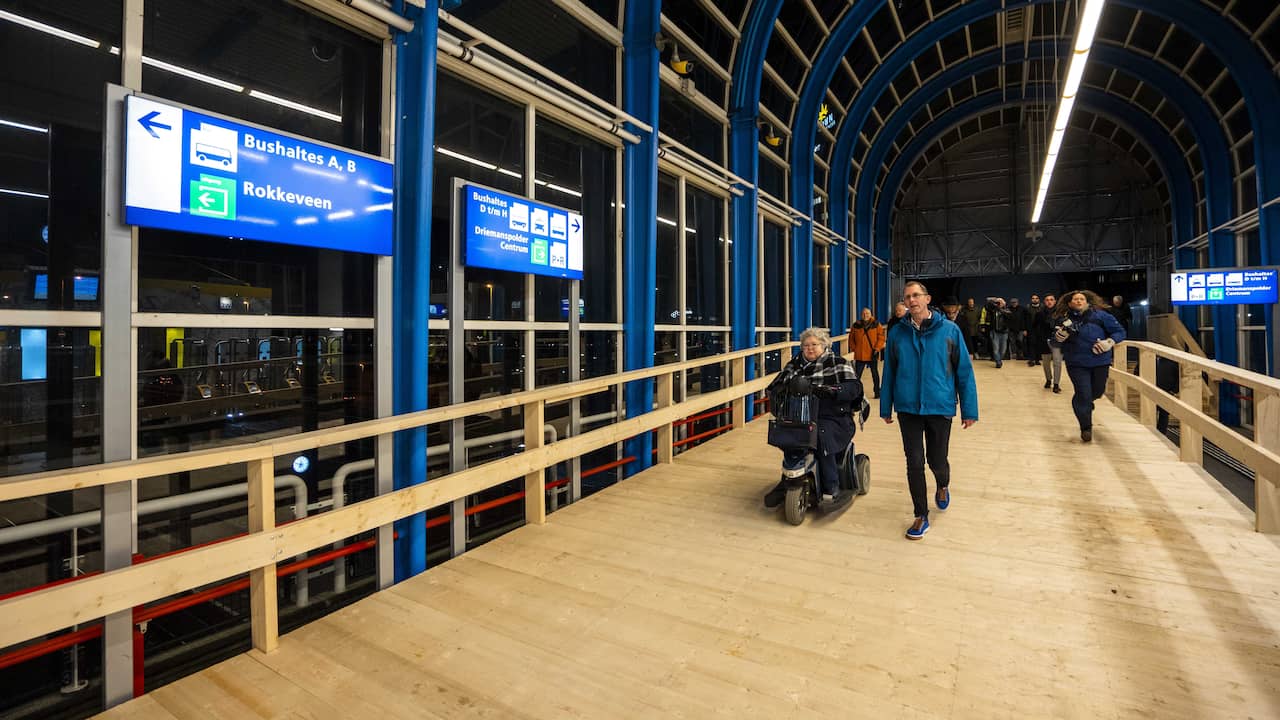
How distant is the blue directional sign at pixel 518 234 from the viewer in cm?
414

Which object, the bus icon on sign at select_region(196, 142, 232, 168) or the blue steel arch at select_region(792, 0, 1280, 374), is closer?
the bus icon on sign at select_region(196, 142, 232, 168)

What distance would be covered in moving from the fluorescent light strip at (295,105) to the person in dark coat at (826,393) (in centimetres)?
341

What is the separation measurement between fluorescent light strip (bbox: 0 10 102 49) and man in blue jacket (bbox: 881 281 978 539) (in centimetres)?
456

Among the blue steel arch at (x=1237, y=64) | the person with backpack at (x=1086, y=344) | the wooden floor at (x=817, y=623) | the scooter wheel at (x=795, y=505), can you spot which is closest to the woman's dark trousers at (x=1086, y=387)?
the person with backpack at (x=1086, y=344)

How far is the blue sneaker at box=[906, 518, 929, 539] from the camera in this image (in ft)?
12.4

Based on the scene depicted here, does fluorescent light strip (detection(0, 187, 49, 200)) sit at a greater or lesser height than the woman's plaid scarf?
greater

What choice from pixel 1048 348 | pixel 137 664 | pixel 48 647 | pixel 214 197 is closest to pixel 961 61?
pixel 1048 348

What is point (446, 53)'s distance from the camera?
421 centimetres

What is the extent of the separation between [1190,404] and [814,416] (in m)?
4.51

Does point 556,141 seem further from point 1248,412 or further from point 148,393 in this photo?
point 1248,412

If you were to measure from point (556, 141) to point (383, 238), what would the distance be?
2.75 meters

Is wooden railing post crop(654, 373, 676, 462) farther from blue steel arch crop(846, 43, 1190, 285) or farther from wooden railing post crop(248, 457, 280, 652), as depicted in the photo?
blue steel arch crop(846, 43, 1190, 285)

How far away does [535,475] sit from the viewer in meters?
4.23

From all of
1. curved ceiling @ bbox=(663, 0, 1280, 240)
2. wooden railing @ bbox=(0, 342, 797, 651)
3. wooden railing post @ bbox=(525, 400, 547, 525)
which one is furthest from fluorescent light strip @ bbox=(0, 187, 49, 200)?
curved ceiling @ bbox=(663, 0, 1280, 240)
